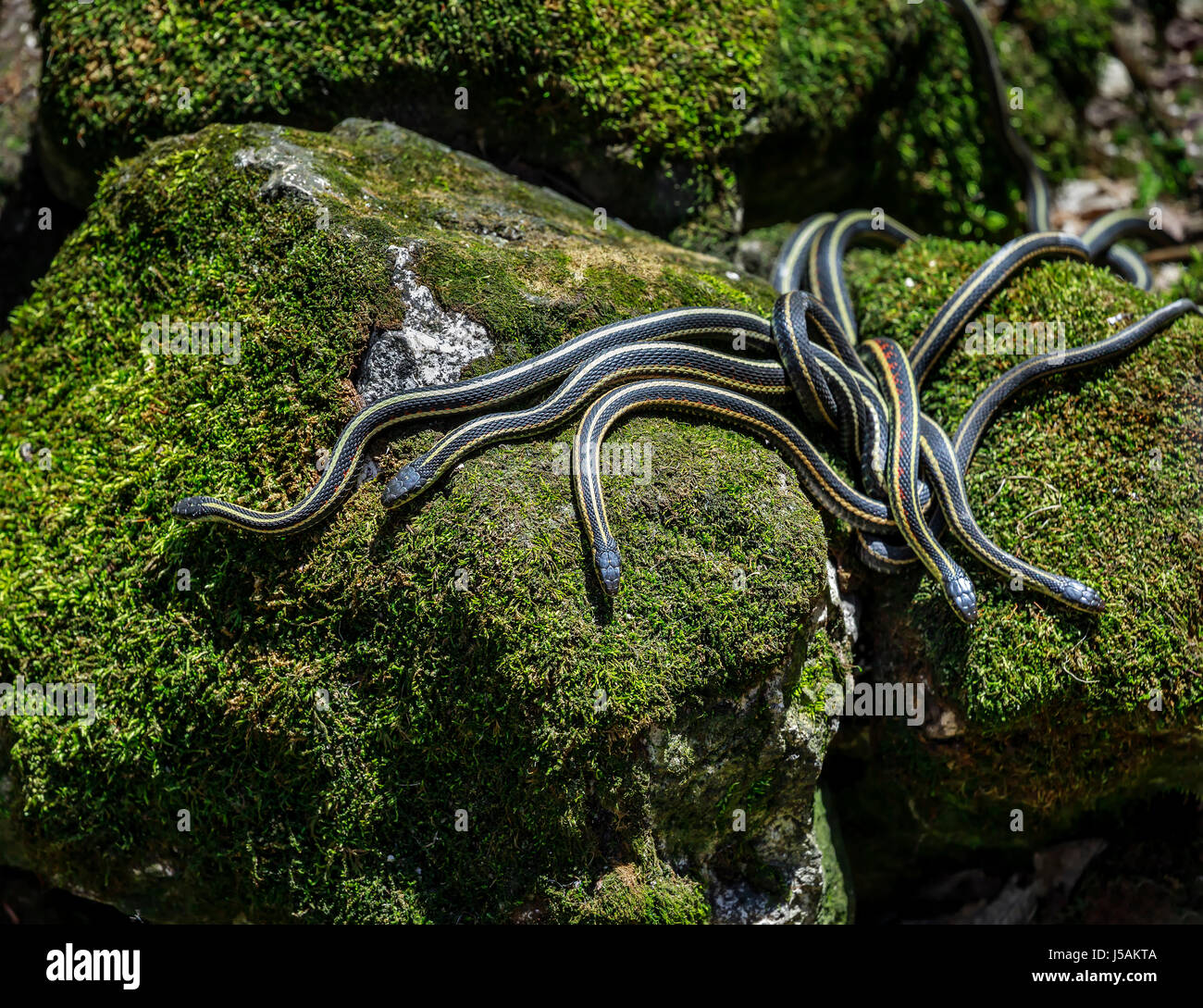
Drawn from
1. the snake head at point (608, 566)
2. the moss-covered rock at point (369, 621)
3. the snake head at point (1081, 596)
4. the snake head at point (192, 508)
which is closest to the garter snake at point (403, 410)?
the snake head at point (192, 508)

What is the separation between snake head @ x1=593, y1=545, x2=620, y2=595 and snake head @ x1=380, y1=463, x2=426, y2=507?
975 millimetres

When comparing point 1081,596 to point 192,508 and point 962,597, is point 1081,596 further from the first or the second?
point 192,508

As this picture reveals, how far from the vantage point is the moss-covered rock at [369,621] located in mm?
4133

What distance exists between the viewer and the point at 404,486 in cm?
417

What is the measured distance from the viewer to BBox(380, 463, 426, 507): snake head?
164 inches

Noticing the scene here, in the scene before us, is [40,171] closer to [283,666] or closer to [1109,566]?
[283,666]

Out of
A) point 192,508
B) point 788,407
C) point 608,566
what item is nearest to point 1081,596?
point 788,407

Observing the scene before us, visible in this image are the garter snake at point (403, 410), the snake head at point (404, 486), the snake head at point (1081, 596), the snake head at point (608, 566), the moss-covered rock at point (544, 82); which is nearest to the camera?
the snake head at point (608, 566)

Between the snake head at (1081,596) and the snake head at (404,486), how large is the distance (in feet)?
11.9

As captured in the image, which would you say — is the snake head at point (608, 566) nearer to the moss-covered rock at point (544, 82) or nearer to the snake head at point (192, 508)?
the snake head at point (192, 508)

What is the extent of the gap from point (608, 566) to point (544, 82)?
360 centimetres

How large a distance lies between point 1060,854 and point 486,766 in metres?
4.14

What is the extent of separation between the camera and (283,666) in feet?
14.3

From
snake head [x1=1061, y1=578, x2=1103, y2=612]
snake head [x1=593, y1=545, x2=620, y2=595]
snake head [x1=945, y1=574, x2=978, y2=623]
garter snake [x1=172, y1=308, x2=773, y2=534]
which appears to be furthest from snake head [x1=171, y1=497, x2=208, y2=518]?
snake head [x1=1061, y1=578, x2=1103, y2=612]
